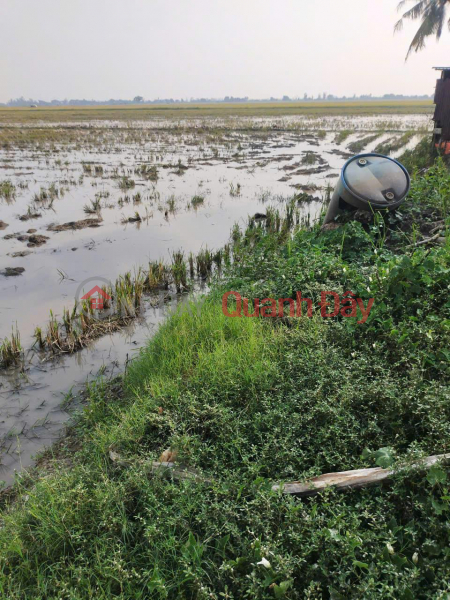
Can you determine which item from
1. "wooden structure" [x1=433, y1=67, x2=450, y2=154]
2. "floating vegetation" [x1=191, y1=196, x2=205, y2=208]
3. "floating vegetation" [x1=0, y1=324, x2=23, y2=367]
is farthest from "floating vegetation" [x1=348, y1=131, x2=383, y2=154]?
"floating vegetation" [x1=0, y1=324, x2=23, y2=367]

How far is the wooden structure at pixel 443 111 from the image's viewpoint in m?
11.0

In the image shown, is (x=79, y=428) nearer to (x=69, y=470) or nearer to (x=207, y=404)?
(x=69, y=470)

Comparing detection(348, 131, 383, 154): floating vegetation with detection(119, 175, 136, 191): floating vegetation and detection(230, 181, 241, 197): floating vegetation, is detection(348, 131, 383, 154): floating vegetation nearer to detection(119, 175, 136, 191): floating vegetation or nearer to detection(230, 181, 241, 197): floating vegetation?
detection(230, 181, 241, 197): floating vegetation

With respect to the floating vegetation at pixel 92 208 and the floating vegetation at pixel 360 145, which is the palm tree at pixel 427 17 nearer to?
the floating vegetation at pixel 360 145

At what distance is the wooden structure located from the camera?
11.0 meters

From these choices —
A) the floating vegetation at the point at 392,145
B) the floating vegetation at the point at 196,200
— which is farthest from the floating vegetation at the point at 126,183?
the floating vegetation at the point at 392,145

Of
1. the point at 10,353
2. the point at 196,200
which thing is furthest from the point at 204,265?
the point at 196,200

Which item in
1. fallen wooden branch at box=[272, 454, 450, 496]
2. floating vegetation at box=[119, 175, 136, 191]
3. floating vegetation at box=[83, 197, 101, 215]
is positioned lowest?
fallen wooden branch at box=[272, 454, 450, 496]

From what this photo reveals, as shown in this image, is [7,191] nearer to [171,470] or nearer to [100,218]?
[100,218]

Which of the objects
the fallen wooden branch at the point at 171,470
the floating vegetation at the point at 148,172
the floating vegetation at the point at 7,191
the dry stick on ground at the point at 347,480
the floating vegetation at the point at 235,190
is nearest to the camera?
the dry stick on ground at the point at 347,480

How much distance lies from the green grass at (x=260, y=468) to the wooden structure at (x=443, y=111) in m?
9.12

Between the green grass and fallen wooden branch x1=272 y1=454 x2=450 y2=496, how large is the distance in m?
0.05

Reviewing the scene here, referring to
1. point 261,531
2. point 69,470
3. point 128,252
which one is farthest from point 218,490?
point 128,252

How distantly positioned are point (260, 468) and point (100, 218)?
26.3 feet
